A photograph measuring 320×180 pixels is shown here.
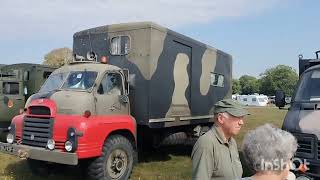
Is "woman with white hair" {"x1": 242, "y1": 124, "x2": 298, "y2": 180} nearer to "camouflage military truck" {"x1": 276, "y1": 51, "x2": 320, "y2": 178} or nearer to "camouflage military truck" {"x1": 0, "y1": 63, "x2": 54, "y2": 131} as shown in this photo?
"camouflage military truck" {"x1": 276, "y1": 51, "x2": 320, "y2": 178}

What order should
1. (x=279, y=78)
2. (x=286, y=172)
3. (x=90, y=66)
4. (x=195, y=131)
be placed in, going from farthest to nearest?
(x=279, y=78) < (x=195, y=131) < (x=90, y=66) < (x=286, y=172)

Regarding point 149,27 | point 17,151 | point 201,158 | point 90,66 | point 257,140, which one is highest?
point 149,27

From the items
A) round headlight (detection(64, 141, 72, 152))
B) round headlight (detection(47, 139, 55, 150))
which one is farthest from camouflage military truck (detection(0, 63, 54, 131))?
round headlight (detection(64, 141, 72, 152))

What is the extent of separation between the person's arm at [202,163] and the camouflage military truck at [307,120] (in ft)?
8.13

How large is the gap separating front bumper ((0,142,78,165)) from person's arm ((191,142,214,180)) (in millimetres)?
4492

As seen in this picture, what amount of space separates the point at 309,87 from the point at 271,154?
561cm

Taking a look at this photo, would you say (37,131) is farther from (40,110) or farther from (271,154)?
(271,154)

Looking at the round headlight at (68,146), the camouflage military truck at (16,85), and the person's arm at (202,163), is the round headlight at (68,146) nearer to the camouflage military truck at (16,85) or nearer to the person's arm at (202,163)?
the person's arm at (202,163)

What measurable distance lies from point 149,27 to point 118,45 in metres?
0.96

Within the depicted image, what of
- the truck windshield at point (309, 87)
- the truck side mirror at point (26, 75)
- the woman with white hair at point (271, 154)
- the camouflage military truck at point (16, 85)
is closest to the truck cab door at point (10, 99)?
the camouflage military truck at point (16, 85)

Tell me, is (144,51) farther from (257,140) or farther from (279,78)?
(279,78)

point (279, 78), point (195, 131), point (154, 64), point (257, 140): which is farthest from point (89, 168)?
point (279, 78)

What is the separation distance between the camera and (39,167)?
955cm

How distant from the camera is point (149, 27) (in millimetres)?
10102
